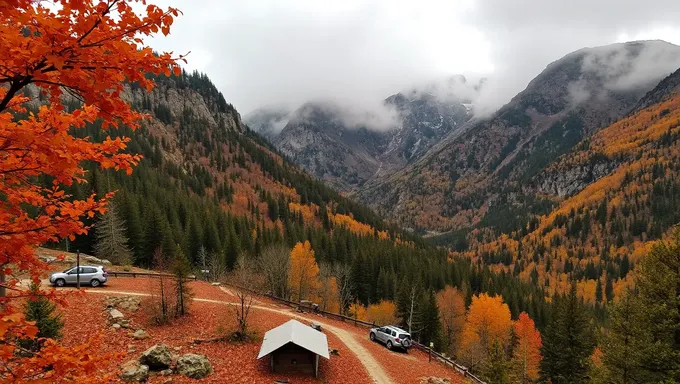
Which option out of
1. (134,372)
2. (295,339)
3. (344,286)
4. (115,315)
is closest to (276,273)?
(344,286)

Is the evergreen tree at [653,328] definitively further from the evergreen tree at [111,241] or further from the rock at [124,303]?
the evergreen tree at [111,241]

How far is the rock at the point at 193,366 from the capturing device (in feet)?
73.9

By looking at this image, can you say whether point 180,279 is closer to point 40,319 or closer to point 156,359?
point 156,359

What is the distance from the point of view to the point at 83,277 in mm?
36344

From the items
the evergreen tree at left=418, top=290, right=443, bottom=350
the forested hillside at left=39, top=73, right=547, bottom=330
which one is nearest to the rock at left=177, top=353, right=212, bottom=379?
the forested hillside at left=39, top=73, right=547, bottom=330

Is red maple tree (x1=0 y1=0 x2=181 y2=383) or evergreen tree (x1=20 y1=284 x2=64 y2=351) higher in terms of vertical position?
red maple tree (x1=0 y1=0 x2=181 y2=383)

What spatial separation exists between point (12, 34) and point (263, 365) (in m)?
26.8

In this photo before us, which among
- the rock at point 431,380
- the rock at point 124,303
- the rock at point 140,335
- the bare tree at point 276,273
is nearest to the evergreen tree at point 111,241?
the bare tree at point 276,273

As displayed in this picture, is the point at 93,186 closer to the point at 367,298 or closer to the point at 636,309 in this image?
the point at 367,298

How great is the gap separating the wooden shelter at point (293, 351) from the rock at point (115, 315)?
35.2 ft

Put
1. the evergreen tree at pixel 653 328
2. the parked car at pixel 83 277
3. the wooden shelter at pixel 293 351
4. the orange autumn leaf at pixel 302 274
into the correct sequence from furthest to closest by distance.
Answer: the orange autumn leaf at pixel 302 274 < the parked car at pixel 83 277 < the wooden shelter at pixel 293 351 < the evergreen tree at pixel 653 328

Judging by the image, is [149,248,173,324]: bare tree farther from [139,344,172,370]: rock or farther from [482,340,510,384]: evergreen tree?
[482,340,510,384]: evergreen tree

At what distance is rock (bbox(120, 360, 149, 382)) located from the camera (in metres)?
20.8

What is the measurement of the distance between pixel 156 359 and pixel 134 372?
164 centimetres
